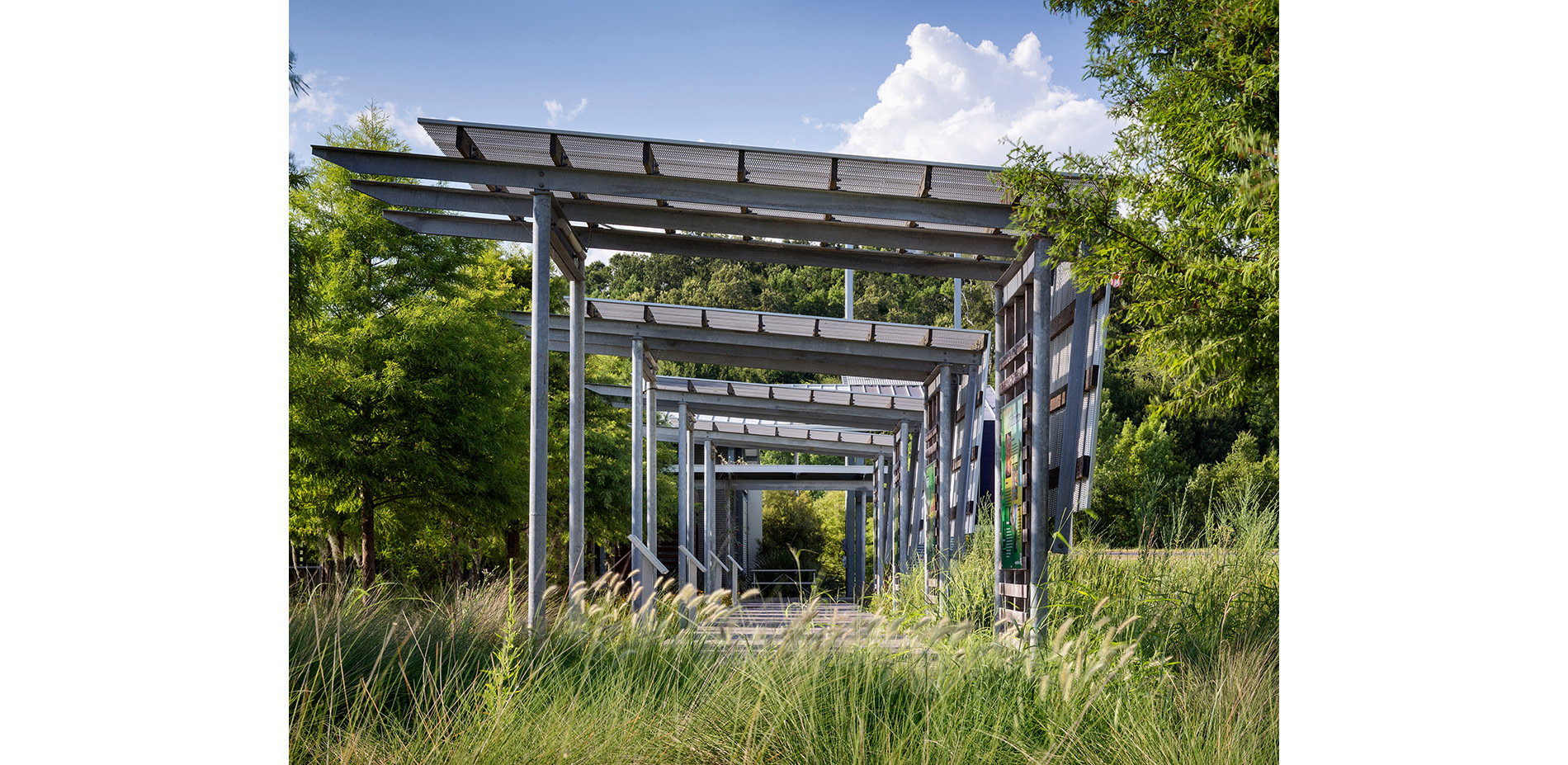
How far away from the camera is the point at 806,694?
3582 millimetres

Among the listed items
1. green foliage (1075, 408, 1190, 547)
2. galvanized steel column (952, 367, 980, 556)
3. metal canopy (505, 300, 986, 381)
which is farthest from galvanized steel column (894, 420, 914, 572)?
metal canopy (505, 300, 986, 381)

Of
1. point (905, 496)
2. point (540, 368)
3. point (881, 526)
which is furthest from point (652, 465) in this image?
point (881, 526)

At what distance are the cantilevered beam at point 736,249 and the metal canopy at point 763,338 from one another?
88.7 inches

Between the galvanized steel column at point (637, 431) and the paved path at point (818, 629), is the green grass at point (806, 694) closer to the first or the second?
the paved path at point (818, 629)

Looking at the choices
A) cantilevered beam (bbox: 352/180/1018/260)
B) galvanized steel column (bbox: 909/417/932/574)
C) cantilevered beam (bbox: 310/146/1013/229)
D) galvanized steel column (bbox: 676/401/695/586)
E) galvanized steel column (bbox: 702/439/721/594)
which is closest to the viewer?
cantilevered beam (bbox: 310/146/1013/229)

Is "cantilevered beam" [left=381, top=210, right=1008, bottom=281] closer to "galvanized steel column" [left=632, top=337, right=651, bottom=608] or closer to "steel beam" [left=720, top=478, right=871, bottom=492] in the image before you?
"galvanized steel column" [left=632, top=337, right=651, bottom=608]

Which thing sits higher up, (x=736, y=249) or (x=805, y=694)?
(x=736, y=249)

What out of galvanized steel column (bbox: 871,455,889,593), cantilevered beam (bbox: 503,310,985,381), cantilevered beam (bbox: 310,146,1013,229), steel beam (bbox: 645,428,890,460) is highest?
cantilevered beam (bbox: 310,146,1013,229)

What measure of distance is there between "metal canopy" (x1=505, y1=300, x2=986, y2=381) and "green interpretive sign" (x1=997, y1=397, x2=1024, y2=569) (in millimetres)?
3704

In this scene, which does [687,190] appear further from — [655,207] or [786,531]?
[786,531]

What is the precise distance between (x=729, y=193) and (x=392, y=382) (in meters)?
6.32

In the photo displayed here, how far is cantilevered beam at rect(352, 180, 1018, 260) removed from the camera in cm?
798
